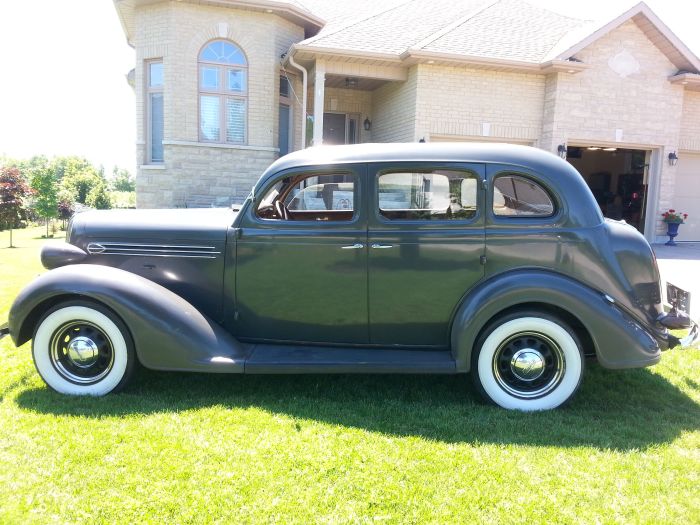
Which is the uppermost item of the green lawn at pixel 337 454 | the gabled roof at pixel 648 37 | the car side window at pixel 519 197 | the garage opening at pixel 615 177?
the gabled roof at pixel 648 37

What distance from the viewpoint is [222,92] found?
1252cm

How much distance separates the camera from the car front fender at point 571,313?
376 cm

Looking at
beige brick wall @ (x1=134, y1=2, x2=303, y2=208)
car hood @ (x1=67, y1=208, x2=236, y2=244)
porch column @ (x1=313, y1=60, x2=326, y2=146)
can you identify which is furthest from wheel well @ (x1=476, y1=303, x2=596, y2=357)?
beige brick wall @ (x1=134, y1=2, x2=303, y2=208)

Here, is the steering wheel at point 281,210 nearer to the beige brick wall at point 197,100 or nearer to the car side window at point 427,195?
the car side window at point 427,195

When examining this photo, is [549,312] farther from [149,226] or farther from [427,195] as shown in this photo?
[149,226]

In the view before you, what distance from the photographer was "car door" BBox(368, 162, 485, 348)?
13.0 ft

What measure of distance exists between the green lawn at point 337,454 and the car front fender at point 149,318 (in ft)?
1.12

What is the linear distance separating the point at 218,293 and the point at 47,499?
1.82 m

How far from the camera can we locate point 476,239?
395 centimetres

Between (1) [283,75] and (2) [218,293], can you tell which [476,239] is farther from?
(1) [283,75]

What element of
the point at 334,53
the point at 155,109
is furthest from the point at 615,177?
the point at 155,109

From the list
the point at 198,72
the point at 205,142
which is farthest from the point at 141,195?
the point at 198,72

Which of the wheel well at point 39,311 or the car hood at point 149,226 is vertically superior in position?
the car hood at point 149,226

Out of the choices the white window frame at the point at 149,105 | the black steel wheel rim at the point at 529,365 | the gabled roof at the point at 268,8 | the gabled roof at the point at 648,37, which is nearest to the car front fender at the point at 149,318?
the black steel wheel rim at the point at 529,365
